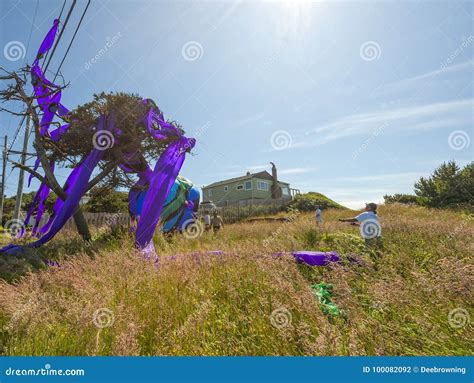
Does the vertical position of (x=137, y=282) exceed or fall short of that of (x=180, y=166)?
it falls short

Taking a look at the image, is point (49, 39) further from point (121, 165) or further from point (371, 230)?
point (371, 230)

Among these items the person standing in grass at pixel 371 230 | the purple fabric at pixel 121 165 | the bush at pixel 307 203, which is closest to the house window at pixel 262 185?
the bush at pixel 307 203

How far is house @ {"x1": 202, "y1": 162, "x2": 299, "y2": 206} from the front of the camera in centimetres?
3834

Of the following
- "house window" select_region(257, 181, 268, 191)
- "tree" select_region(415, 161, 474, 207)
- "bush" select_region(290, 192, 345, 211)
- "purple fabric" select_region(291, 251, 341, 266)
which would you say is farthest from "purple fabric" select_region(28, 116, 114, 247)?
"house window" select_region(257, 181, 268, 191)

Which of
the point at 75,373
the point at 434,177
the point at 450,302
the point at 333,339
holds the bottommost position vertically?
the point at 75,373

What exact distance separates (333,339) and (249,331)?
0.78 m

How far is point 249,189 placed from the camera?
3859cm

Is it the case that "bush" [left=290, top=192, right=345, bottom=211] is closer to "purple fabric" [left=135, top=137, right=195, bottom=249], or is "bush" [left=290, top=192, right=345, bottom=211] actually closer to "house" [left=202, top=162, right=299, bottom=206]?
"house" [left=202, top=162, right=299, bottom=206]

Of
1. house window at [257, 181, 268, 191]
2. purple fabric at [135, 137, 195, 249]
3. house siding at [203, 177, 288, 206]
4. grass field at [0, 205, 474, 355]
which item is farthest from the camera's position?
house window at [257, 181, 268, 191]

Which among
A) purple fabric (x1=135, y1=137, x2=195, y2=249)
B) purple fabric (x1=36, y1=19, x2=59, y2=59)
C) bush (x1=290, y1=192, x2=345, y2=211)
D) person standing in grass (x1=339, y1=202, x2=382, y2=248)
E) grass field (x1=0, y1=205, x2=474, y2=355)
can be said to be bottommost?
grass field (x1=0, y1=205, x2=474, y2=355)

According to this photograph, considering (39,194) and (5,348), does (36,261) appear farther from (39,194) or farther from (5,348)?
(39,194)

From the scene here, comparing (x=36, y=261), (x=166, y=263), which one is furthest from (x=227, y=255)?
(x=36, y=261)

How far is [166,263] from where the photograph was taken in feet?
12.3

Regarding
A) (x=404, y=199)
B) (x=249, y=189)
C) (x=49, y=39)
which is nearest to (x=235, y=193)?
(x=249, y=189)
